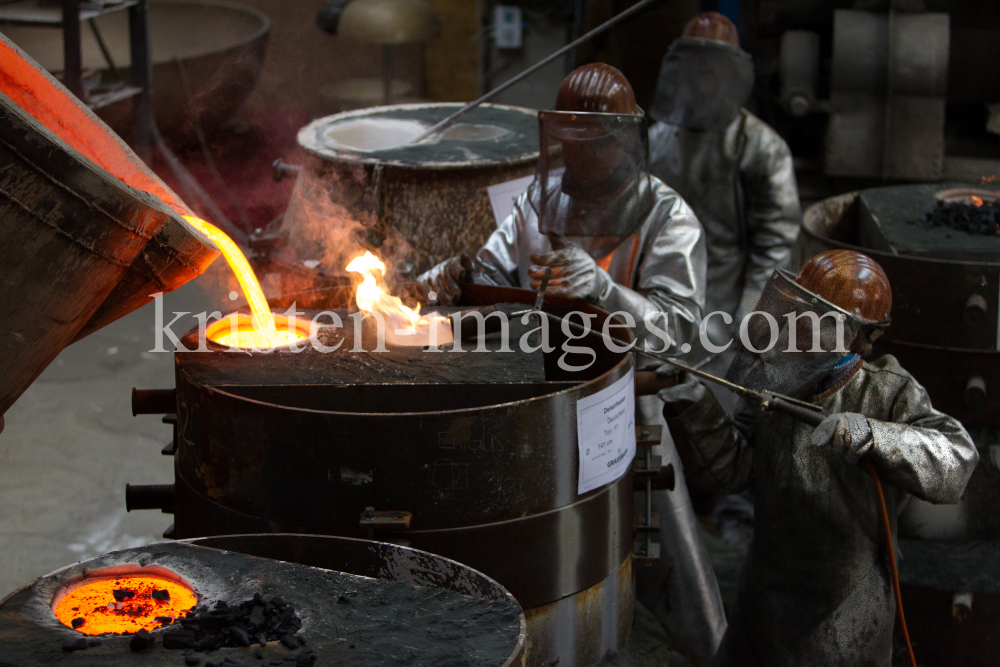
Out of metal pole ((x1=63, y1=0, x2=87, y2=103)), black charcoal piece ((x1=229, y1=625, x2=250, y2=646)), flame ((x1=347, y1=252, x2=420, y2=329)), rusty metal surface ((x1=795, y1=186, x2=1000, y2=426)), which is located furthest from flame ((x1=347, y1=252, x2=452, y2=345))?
metal pole ((x1=63, y1=0, x2=87, y2=103))

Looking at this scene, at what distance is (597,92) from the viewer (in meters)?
2.79

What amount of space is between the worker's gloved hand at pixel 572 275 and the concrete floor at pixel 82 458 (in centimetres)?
222

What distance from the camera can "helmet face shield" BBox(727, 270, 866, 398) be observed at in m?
2.22

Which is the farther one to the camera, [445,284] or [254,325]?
[445,284]

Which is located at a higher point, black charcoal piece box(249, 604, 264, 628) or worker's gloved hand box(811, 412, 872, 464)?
worker's gloved hand box(811, 412, 872, 464)

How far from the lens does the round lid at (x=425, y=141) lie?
136 inches

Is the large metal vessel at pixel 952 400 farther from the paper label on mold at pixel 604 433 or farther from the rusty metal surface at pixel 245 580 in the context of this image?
the rusty metal surface at pixel 245 580

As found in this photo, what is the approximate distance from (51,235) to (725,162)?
10.9 ft

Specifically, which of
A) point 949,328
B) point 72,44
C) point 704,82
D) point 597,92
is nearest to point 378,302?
point 597,92

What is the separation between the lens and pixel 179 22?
8.04m

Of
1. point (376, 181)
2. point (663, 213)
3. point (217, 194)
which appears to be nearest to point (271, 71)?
point (217, 194)

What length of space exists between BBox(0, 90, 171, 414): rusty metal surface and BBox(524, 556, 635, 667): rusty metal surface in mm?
1087

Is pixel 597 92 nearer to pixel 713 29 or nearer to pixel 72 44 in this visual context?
pixel 713 29

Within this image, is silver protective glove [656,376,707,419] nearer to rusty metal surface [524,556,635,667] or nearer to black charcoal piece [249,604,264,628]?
rusty metal surface [524,556,635,667]
